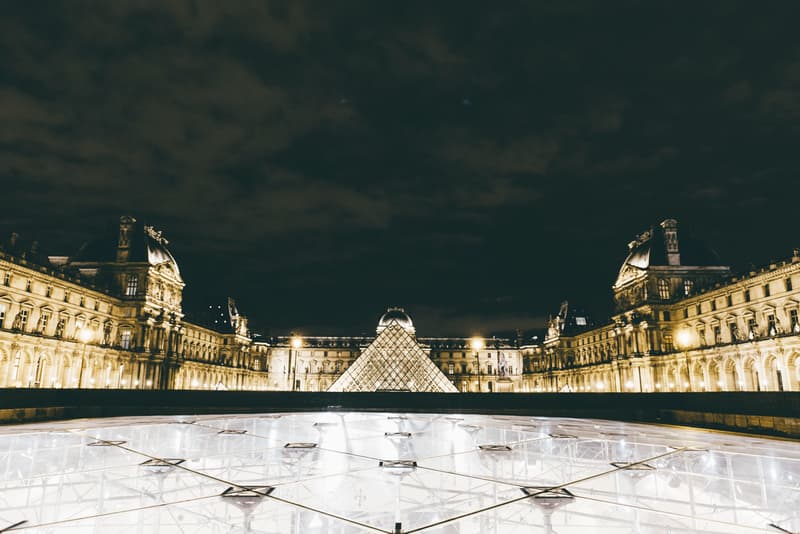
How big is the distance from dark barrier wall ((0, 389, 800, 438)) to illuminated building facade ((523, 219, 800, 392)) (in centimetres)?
2128

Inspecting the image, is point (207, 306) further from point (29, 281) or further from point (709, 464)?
point (709, 464)

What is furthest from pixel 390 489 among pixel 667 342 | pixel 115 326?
pixel 667 342

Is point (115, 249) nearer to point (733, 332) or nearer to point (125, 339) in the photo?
point (125, 339)

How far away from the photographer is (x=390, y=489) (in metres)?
4.83

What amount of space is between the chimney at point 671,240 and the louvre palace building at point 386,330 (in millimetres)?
136

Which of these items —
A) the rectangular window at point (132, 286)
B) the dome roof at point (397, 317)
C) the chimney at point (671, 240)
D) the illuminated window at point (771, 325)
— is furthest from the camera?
the dome roof at point (397, 317)

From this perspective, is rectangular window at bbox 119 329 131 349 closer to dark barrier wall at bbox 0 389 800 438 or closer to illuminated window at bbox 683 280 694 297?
dark barrier wall at bbox 0 389 800 438

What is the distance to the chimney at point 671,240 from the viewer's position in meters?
51.9

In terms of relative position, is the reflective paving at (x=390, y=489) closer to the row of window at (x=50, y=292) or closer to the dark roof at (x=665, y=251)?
the row of window at (x=50, y=292)

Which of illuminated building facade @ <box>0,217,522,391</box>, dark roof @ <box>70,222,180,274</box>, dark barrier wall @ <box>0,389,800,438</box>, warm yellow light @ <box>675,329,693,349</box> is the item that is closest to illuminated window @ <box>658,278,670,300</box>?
warm yellow light @ <box>675,329,693,349</box>

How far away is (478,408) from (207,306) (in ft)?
222

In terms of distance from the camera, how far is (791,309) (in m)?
33.8

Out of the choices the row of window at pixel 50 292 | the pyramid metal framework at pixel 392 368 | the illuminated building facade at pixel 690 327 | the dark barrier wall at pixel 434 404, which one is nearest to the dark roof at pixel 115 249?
the row of window at pixel 50 292

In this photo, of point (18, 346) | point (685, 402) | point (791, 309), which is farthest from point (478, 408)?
point (18, 346)
